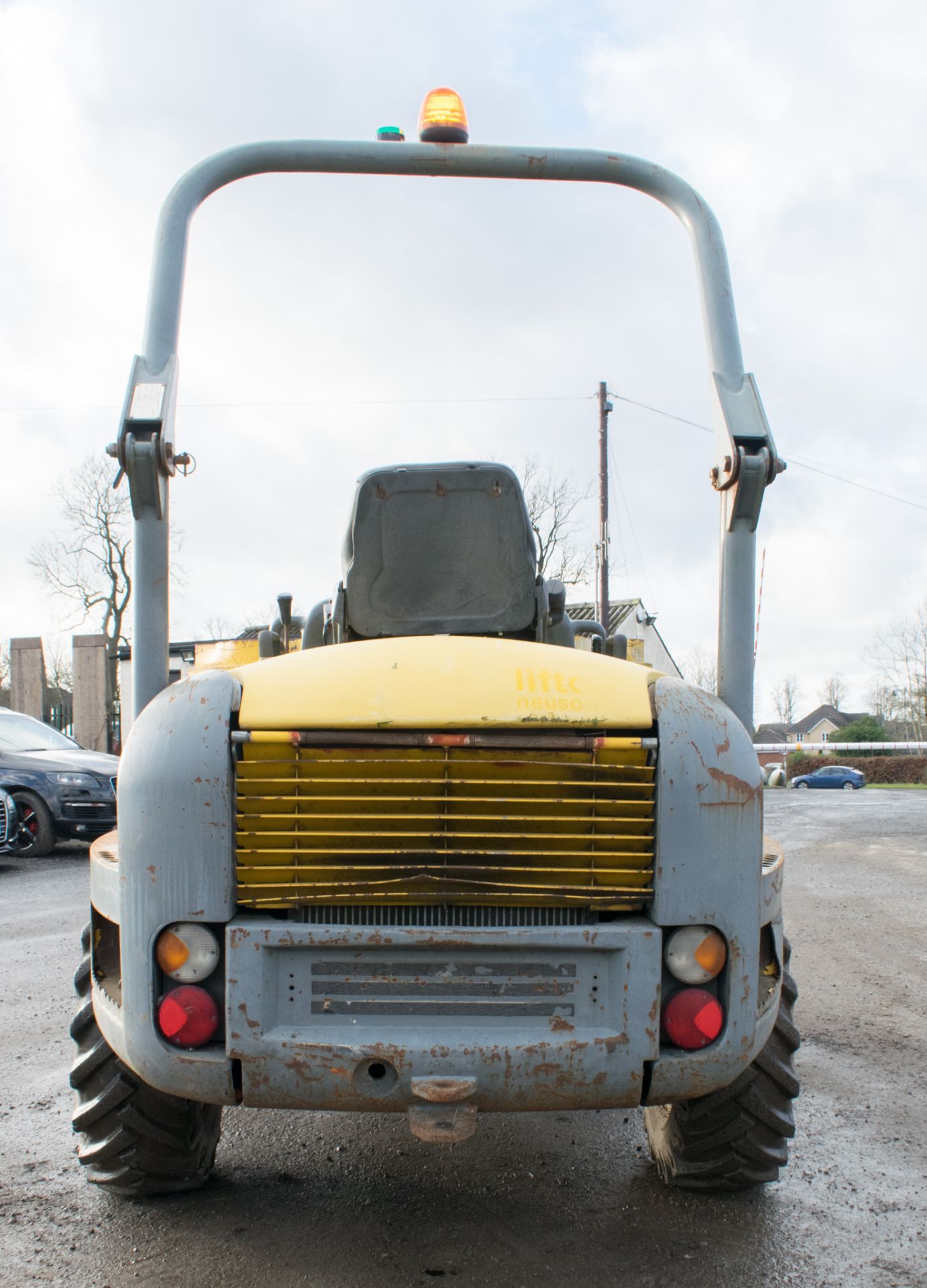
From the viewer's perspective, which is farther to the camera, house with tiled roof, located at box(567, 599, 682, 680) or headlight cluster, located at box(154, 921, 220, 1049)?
house with tiled roof, located at box(567, 599, 682, 680)

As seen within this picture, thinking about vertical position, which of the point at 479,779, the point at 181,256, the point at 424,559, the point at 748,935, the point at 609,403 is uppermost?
the point at 609,403

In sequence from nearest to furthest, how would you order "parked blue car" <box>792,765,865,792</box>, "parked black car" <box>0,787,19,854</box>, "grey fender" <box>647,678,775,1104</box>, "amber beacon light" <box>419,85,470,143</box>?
"grey fender" <box>647,678,775,1104</box> < "amber beacon light" <box>419,85,470,143</box> < "parked black car" <box>0,787,19,854</box> < "parked blue car" <box>792,765,865,792</box>

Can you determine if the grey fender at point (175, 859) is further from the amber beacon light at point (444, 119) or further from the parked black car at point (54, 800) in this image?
the parked black car at point (54, 800)

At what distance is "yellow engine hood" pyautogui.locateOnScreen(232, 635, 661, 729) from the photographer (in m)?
2.54

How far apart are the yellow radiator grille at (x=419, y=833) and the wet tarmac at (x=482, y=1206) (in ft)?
3.28

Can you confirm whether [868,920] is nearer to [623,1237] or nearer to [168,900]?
[623,1237]

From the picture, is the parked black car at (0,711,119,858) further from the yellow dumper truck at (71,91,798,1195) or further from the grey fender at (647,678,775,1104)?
the grey fender at (647,678,775,1104)

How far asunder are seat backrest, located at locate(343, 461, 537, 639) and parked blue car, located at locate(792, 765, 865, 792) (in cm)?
4762

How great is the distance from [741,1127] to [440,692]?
156cm

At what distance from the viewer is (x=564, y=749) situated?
259 centimetres

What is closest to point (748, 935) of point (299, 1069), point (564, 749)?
point (564, 749)

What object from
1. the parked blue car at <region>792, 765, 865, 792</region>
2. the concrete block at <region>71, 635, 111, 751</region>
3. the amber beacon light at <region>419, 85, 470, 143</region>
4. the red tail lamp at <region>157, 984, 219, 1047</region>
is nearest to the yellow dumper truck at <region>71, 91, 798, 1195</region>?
the red tail lamp at <region>157, 984, 219, 1047</region>

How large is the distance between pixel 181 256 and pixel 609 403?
2700 cm

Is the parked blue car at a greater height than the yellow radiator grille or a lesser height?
lesser
